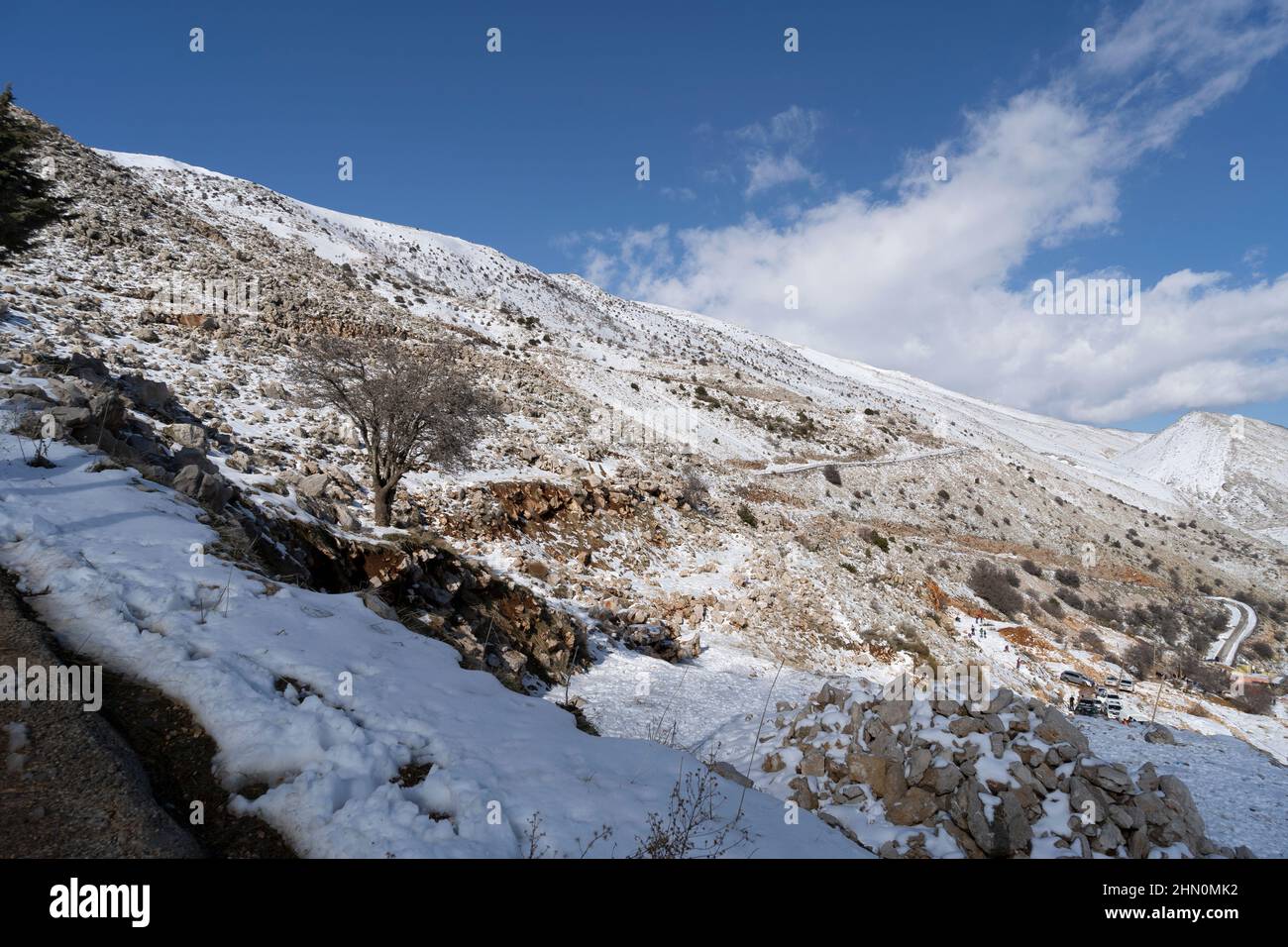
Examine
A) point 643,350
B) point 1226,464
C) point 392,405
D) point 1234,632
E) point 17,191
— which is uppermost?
point 643,350

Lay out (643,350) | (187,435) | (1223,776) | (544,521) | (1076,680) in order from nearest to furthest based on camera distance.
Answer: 1. (1223,776)
2. (187,435)
3. (544,521)
4. (1076,680)
5. (643,350)

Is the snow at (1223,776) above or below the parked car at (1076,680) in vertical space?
above

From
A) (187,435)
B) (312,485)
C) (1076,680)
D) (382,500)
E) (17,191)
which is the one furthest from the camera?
(1076,680)

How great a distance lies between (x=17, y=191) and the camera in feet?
43.3

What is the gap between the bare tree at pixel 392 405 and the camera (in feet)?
50.7

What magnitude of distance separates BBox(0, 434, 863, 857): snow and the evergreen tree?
Result: 9170mm

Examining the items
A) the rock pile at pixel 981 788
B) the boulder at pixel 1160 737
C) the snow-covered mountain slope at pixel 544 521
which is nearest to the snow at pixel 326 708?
the snow-covered mountain slope at pixel 544 521

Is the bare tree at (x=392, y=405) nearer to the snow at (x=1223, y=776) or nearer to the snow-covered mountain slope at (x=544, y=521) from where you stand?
the snow-covered mountain slope at (x=544, y=521)

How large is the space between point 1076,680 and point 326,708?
3430cm

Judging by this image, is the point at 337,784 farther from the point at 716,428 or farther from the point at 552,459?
the point at 716,428

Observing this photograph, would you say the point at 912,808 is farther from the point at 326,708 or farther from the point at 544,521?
the point at 544,521

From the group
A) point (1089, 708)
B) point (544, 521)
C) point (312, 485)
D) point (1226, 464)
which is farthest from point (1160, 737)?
point (1226, 464)

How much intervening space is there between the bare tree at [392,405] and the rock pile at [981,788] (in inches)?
472
